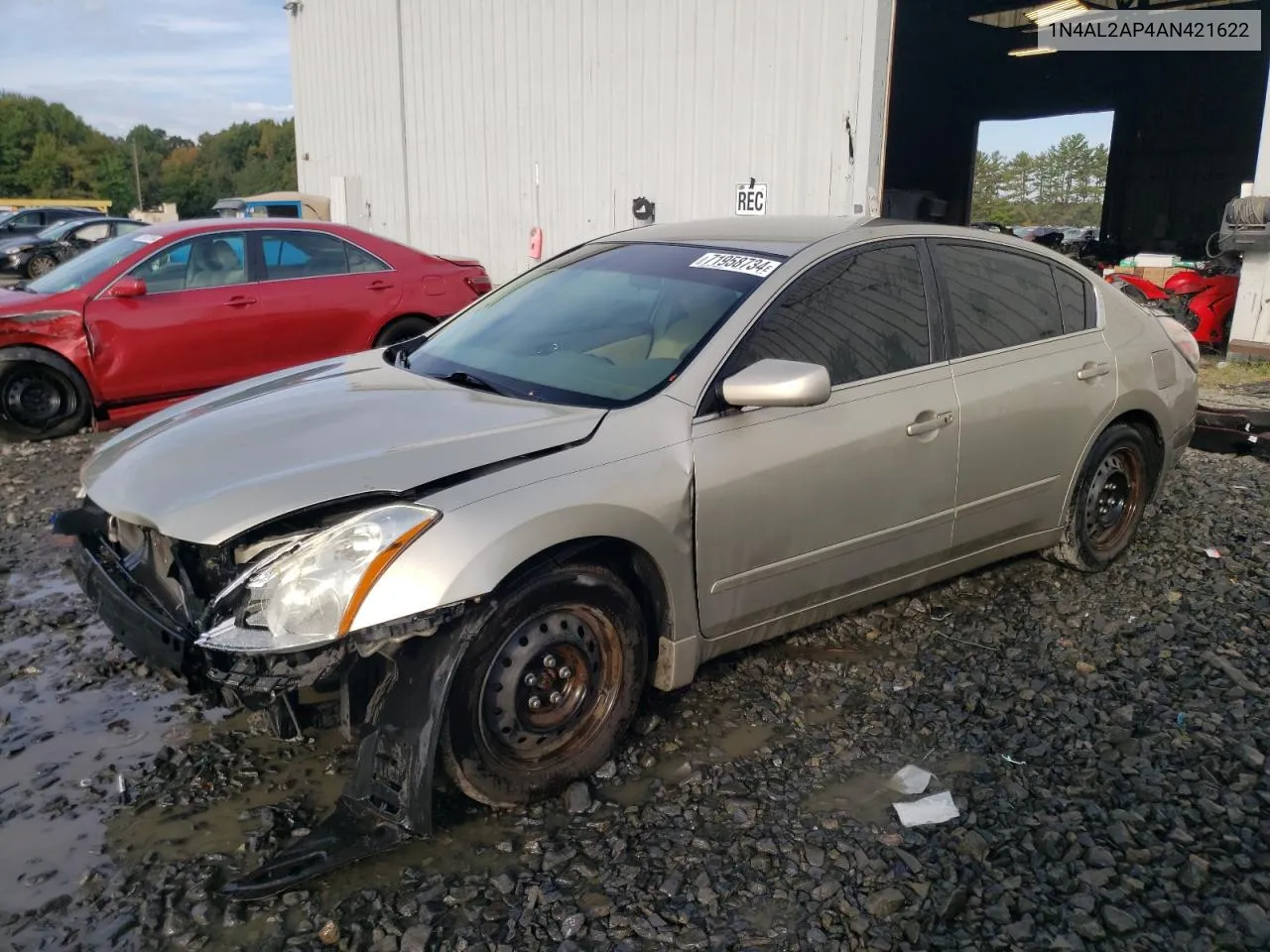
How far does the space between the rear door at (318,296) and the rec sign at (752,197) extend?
4174 millimetres

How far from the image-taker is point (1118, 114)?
26.2 metres

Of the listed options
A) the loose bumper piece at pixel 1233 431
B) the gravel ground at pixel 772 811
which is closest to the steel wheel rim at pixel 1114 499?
the gravel ground at pixel 772 811

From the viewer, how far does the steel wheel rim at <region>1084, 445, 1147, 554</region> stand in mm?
4719

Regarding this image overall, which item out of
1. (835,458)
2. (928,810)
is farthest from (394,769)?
(835,458)

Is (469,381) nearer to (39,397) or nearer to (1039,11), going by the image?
(39,397)

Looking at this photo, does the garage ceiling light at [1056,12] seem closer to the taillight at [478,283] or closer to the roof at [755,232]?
the taillight at [478,283]

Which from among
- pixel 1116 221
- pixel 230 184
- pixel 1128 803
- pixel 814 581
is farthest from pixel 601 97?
pixel 230 184

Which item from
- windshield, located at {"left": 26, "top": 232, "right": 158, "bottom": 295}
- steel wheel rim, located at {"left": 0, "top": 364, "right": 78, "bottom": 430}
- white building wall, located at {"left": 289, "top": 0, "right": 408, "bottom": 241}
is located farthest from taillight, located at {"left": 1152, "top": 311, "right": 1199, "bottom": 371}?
white building wall, located at {"left": 289, "top": 0, "right": 408, "bottom": 241}

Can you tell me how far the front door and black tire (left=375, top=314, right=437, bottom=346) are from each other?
5318 mm

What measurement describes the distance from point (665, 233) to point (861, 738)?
7.13ft

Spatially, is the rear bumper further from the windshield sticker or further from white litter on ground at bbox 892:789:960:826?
the windshield sticker

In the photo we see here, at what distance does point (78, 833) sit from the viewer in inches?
113

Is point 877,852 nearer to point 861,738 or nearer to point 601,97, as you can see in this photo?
point 861,738

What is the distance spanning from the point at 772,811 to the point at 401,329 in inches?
250
